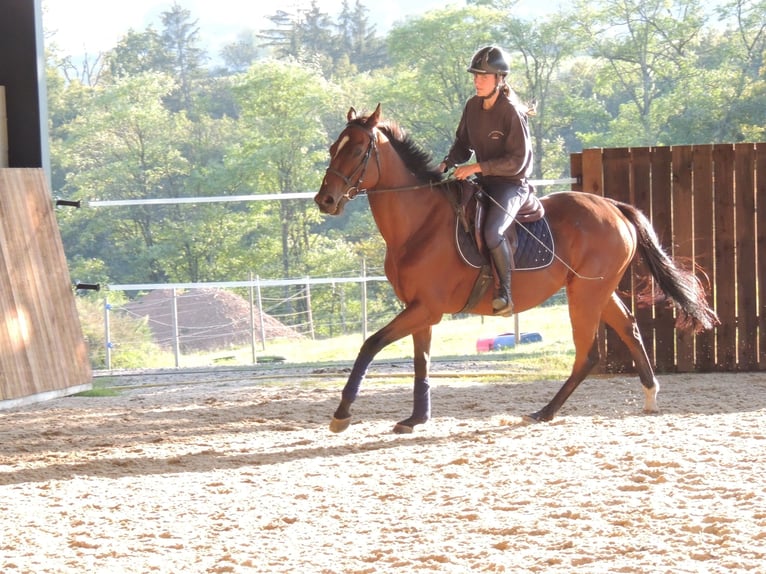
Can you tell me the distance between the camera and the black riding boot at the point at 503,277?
6.73 meters

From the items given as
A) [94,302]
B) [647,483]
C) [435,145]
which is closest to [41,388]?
[647,483]

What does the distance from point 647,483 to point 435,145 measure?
124 ft

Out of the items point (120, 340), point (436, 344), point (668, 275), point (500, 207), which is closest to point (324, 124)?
point (120, 340)

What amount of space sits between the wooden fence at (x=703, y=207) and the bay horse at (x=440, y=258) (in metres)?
1.80

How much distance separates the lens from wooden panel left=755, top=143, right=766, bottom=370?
9453 millimetres

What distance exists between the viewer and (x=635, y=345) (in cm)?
738

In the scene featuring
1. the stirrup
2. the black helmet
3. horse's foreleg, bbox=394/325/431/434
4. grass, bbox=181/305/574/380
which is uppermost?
the black helmet

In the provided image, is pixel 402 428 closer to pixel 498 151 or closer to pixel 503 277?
pixel 503 277

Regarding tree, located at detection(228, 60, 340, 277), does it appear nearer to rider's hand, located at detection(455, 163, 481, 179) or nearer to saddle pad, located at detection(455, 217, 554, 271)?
saddle pad, located at detection(455, 217, 554, 271)

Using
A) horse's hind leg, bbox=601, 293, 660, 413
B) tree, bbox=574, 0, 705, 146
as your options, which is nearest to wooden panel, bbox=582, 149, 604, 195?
horse's hind leg, bbox=601, 293, 660, 413

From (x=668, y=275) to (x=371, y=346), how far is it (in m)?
2.54

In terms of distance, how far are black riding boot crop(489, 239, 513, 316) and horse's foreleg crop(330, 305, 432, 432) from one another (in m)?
0.56

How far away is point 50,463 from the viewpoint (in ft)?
20.4

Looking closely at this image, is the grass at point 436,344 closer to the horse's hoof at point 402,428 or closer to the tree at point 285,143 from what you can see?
the tree at point 285,143
